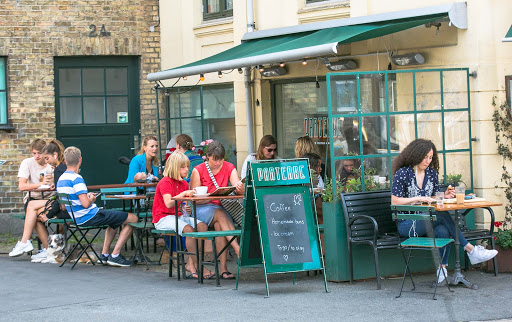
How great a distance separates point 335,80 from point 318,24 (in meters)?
2.38

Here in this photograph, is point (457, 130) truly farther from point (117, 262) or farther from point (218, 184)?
point (117, 262)

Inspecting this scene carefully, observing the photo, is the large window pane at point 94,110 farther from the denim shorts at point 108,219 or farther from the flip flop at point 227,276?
the flip flop at point 227,276

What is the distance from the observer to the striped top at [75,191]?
10.1m

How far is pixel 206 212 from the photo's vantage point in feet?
31.3

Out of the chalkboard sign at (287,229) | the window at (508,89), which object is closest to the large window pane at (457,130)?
the window at (508,89)

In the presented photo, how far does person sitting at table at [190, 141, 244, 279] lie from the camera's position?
950 cm

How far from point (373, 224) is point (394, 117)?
1.29 metres

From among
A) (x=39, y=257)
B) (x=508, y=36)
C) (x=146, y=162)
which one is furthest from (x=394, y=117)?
(x=39, y=257)

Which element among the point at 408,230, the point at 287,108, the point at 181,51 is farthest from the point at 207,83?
the point at 408,230

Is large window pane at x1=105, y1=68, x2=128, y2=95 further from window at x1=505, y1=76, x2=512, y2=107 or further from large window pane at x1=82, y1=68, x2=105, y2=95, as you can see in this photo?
window at x1=505, y1=76, x2=512, y2=107

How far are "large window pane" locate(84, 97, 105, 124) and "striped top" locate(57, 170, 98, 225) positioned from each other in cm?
444

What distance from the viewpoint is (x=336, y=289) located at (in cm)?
872

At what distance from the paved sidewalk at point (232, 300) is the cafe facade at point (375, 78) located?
131 cm

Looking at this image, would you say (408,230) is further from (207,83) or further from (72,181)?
(207,83)
